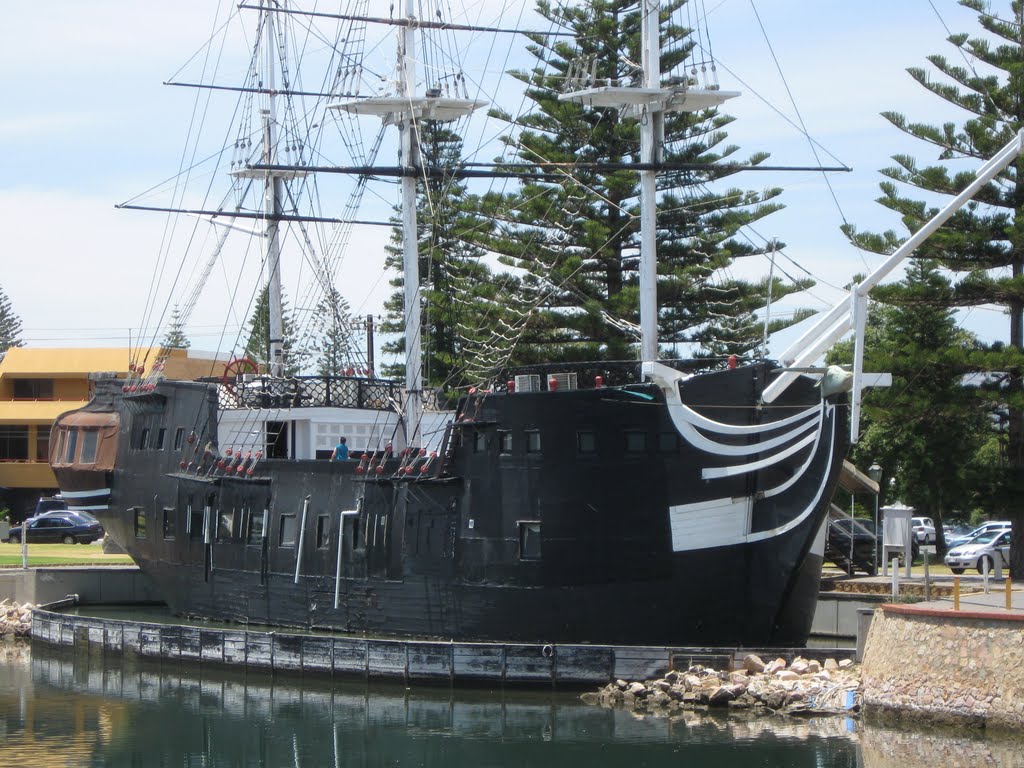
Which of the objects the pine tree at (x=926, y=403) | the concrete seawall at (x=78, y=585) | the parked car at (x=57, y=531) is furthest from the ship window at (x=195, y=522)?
the parked car at (x=57, y=531)

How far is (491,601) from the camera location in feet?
72.7

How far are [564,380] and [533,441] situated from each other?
0.95m

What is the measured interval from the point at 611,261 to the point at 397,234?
42.8 ft

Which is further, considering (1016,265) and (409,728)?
(1016,265)

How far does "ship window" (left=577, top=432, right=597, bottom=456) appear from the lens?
69.5 ft

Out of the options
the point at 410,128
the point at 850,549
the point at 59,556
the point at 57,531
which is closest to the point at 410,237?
the point at 410,128

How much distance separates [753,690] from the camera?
64.5 feet

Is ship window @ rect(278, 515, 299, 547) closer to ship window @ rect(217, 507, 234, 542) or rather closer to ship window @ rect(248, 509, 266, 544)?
ship window @ rect(248, 509, 266, 544)

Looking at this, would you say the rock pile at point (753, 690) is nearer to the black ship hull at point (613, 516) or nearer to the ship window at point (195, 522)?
the black ship hull at point (613, 516)

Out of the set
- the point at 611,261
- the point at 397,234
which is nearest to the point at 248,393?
the point at 611,261

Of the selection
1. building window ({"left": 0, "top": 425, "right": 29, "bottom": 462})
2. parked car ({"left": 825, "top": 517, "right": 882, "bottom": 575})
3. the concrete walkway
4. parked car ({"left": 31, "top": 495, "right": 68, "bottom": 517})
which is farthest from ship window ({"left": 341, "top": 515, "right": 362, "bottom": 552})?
building window ({"left": 0, "top": 425, "right": 29, "bottom": 462})

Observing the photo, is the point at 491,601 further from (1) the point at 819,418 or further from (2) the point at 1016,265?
(2) the point at 1016,265

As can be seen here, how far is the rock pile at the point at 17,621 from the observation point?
30516 millimetres

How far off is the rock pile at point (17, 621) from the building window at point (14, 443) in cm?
2755
